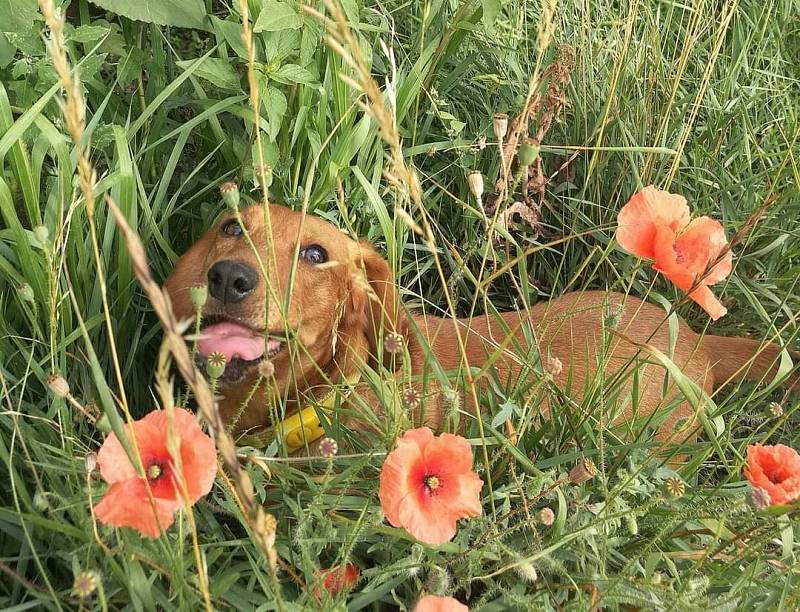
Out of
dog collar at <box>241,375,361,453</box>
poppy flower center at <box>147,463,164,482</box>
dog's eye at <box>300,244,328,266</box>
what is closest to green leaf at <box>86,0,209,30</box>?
dog's eye at <box>300,244,328,266</box>

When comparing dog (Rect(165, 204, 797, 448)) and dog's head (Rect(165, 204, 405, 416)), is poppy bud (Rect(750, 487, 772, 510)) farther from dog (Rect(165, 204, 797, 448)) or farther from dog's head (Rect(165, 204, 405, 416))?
dog's head (Rect(165, 204, 405, 416))

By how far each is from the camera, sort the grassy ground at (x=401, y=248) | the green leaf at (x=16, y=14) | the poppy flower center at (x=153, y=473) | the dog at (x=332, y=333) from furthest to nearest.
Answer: the dog at (x=332, y=333) < the green leaf at (x=16, y=14) < the grassy ground at (x=401, y=248) < the poppy flower center at (x=153, y=473)

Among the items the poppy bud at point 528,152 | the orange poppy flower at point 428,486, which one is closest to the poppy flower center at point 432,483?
the orange poppy flower at point 428,486

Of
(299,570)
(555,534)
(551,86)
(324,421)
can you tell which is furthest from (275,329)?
(551,86)

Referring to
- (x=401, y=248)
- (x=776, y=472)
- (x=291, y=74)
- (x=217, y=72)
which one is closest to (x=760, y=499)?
(x=776, y=472)

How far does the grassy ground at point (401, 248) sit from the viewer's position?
1427 mm

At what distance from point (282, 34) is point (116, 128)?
627 millimetres

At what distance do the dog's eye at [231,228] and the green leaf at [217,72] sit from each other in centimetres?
45

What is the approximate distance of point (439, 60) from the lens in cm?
303

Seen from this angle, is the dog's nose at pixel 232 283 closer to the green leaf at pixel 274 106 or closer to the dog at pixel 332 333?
the dog at pixel 332 333

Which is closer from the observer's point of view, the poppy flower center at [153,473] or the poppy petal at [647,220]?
the poppy flower center at [153,473]

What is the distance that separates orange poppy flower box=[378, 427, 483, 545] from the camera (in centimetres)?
116

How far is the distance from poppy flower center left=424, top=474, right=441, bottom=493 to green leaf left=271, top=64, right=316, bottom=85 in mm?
1508

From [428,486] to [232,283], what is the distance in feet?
3.33
